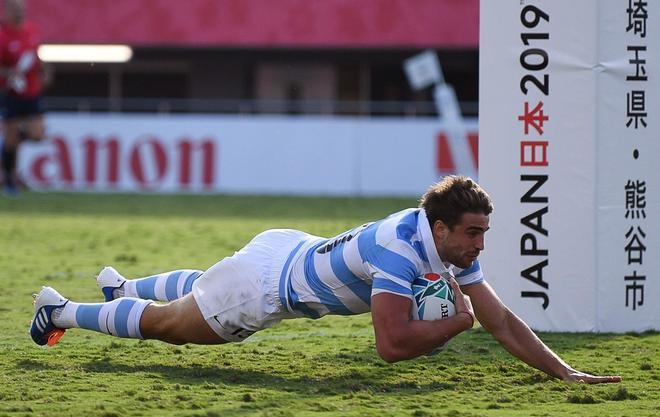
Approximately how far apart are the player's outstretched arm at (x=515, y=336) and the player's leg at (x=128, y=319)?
136cm

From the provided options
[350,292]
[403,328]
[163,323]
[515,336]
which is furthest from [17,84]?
[403,328]

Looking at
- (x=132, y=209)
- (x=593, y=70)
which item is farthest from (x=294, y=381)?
(x=132, y=209)

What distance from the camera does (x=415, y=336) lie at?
6098 mm

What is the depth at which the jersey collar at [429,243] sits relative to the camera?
245 inches

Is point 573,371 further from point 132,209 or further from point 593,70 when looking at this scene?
point 132,209

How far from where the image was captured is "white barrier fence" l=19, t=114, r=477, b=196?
24250mm

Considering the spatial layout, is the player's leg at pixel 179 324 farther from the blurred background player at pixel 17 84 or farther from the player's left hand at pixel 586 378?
the blurred background player at pixel 17 84

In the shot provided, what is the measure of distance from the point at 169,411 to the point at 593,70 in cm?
387

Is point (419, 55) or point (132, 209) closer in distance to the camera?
point (132, 209)

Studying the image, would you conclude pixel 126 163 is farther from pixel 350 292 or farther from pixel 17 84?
pixel 350 292

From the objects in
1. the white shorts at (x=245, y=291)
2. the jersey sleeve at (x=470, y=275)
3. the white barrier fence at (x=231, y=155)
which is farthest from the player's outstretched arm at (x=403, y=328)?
the white barrier fence at (x=231, y=155)

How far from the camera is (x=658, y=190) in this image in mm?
8461

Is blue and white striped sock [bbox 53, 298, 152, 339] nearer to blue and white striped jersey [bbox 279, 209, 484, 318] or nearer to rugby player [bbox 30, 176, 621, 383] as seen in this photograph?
rugby player [bbox 30, 176, 621, 383]

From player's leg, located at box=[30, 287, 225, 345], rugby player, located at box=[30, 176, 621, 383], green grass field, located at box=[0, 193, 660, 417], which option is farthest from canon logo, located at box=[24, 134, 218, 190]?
player's leg, located at box=[30, 287, 225, 345]
